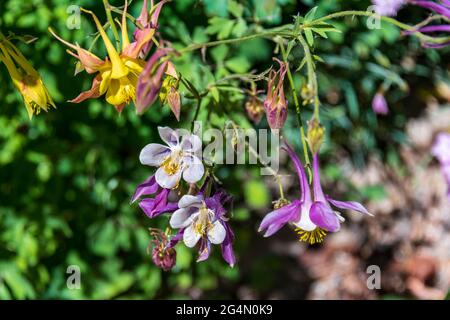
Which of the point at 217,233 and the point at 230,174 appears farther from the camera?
the point at 230,174

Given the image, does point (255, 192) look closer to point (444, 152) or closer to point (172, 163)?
A: point (444, 152)

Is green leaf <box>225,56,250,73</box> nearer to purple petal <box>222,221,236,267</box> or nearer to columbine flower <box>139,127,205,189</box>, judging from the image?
columbine flower <box>139,127,205,189</box>

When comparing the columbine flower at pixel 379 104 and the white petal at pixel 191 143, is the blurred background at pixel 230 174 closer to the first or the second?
the columbine flower at pixel 379 104

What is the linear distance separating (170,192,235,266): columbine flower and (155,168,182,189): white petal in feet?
0.17

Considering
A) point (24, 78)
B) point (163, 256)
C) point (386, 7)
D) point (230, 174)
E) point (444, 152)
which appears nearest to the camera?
point (24, 78)

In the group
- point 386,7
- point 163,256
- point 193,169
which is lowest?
point 163,256

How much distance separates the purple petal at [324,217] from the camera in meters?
1.25

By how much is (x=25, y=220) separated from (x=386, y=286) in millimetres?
1537

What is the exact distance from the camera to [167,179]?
136cm

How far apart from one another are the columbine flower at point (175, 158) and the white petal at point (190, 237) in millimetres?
103

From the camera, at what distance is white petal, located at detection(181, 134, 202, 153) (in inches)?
51.6

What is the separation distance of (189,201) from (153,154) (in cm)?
14

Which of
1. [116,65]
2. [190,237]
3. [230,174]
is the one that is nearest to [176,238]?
Answer: [190,237]

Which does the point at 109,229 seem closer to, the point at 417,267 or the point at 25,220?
the point at 25,220
